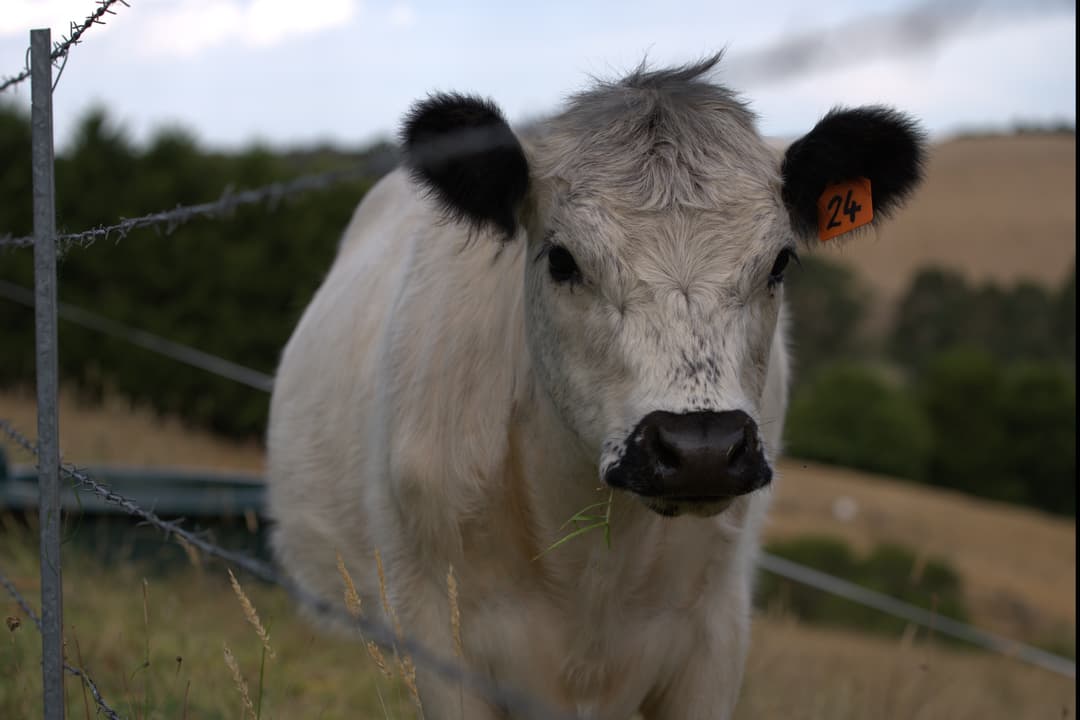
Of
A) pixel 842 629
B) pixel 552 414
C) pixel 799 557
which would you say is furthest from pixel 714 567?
pixel 799 557

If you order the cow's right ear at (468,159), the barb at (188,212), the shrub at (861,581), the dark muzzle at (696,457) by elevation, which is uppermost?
the cow's right ear at (468,159)

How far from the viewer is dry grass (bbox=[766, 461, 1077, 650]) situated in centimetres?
2225

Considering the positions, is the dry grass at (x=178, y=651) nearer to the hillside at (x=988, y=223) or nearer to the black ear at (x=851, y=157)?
the black ear at (x=851, y=157)

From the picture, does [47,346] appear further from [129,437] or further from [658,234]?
[129,437]

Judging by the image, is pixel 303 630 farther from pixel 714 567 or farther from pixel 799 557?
pixel 799 557

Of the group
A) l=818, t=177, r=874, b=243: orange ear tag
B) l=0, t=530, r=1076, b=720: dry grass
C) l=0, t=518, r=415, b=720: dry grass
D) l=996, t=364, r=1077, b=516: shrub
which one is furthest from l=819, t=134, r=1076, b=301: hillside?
l=818, t=177, r=874, b=243: orange ear tag

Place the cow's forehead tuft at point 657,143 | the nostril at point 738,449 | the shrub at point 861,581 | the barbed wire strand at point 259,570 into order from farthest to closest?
1. the shrub at point 861,581
2. the cow's forehead tuft at point 657,143
3. the nostril at point 738,449
4. the barbed wire strand at point 259,570

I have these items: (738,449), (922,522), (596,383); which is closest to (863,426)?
(922,522)

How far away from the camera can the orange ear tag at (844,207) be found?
2.95m

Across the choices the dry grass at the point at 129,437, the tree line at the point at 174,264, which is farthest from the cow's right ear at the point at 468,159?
the tree line at the point at 174,264

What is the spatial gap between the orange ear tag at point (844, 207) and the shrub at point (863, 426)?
32.6m

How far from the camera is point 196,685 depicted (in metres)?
4.08

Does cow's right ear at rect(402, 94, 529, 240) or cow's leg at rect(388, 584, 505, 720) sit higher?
cow's right ear at rect(402, 94, 529, 240)

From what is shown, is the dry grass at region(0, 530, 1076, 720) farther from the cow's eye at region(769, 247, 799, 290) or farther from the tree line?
the tree line
